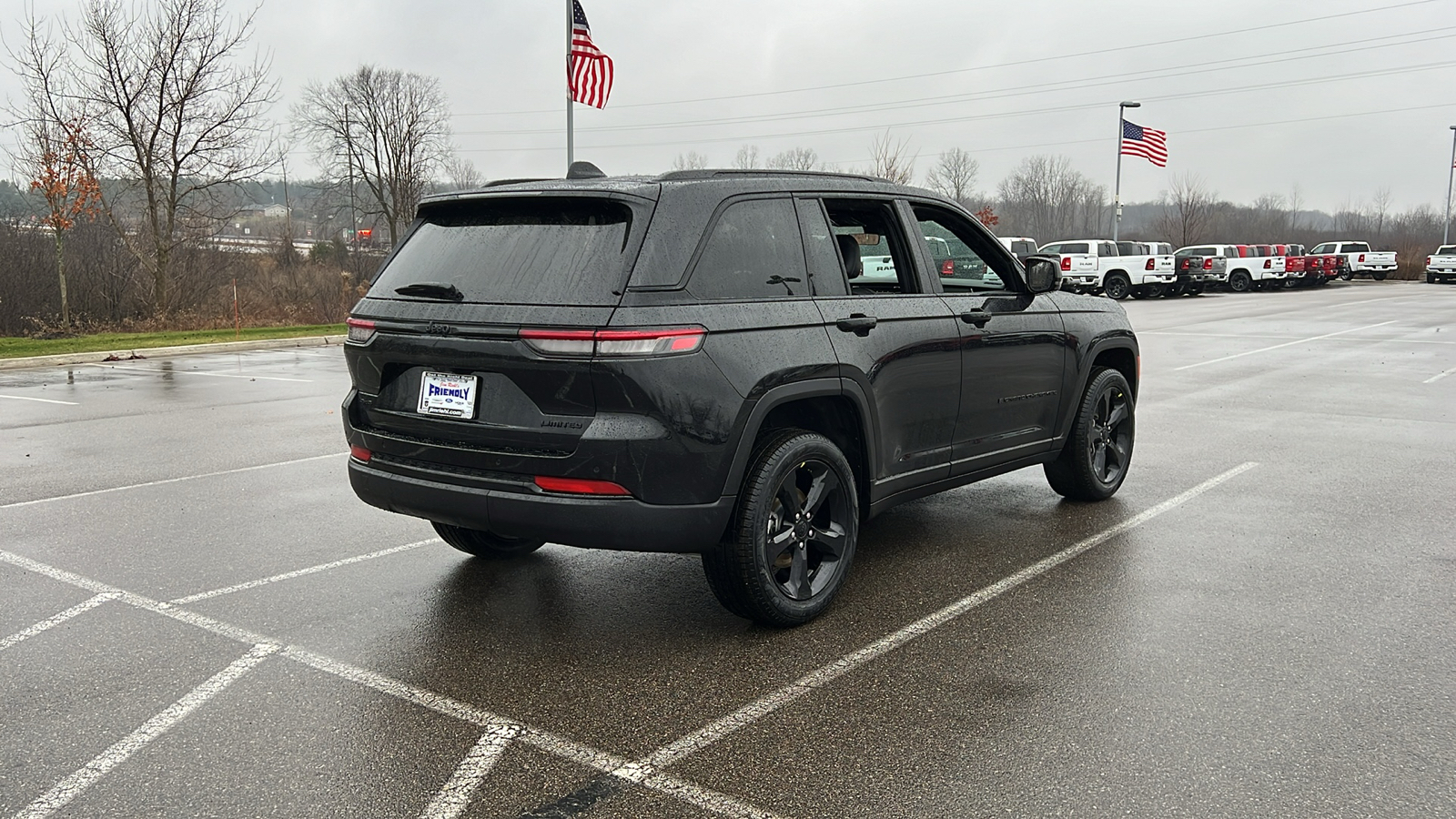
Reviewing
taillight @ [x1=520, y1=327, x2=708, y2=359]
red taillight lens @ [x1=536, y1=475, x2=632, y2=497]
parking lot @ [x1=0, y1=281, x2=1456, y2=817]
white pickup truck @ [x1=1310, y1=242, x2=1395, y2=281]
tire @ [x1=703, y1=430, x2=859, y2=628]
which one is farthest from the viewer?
white pickup truck @ [x1=1310, y1=242, x2=1395, y2=281]

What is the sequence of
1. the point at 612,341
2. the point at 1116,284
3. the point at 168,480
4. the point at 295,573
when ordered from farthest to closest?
the point at 1116,284, the point at 168,480, the point at 295,573, the point at 612,341

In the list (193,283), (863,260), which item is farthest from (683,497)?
(193,283)

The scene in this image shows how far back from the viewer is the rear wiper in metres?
4.38

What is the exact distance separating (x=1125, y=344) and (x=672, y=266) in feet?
12.7

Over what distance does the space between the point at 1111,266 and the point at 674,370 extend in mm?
36380

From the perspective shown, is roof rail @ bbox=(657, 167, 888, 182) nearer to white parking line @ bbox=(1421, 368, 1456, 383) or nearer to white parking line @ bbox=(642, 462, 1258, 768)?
white parking line @ bbox=(642, 462, 1258, 768)

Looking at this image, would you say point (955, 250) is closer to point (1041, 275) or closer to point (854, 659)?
point (1041, 275)

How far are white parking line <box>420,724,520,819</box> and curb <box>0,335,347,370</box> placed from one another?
15825 mm

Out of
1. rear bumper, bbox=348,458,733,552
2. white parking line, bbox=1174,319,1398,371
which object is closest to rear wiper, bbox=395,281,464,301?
rear bumper, bbox=348,458,733,552

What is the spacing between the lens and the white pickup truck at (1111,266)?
121 ft

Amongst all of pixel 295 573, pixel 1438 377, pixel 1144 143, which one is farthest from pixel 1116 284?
pixel 295 573

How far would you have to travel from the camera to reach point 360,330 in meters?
4.70

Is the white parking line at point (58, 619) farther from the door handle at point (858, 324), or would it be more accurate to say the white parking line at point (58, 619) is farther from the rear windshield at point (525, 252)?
the door handle at point (858, 324)

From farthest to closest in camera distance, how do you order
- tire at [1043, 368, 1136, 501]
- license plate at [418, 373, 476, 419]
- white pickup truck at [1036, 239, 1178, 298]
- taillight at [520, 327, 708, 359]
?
1. white pickup truck at [1036, 239, 1178, 298]
2. tire at [1043, 368, 1136, 501]
3. license plate at [418, 373, 476, 419]
4. taillight at [520, 327, 708, 359]
